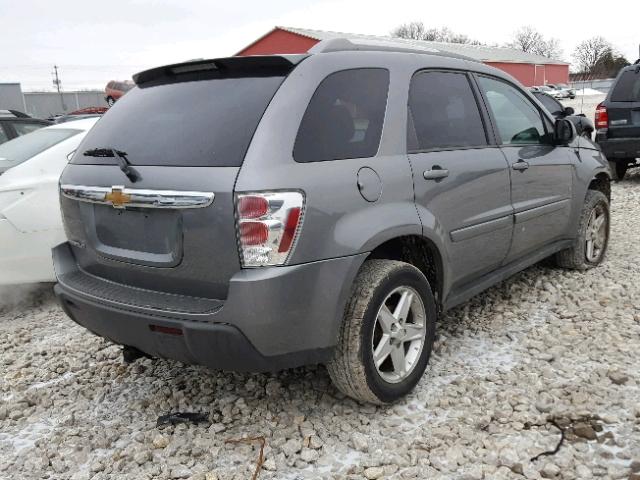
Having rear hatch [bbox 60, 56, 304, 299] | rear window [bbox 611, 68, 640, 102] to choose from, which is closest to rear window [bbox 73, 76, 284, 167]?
rear hatch [bbox 60, 56, 304, 299]

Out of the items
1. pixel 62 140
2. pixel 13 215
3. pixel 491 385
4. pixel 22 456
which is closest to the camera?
pixel 22 456

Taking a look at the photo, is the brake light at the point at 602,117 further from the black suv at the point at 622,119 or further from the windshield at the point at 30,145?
the windshield at the point at 30,145

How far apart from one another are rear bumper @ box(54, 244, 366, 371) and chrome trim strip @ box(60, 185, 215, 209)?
35 centimetres

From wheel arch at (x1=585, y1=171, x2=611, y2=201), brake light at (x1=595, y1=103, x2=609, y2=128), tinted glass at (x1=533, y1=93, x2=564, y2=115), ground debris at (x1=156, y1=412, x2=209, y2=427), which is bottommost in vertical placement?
→ ground debris at (x1=156, y1=412, x2=209, y2=427)

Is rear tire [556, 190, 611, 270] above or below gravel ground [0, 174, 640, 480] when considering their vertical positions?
above

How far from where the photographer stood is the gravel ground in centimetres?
259

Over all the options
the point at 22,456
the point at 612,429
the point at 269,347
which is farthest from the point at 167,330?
the point at 612,429

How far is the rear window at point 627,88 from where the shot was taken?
8.66m

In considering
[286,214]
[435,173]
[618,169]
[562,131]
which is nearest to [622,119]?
[618,169]

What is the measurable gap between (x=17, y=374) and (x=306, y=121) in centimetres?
248

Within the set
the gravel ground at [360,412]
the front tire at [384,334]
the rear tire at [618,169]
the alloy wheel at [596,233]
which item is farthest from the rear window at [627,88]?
the front tire at [384,334]

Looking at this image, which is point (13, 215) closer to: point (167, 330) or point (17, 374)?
point (17, 374)

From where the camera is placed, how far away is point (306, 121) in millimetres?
2596

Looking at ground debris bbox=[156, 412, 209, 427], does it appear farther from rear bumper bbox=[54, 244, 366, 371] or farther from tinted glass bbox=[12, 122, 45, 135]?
tinted glass bbox=[12, 122, 45, 135]
